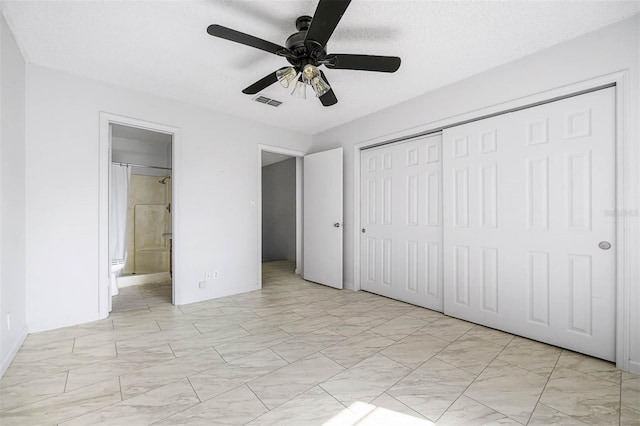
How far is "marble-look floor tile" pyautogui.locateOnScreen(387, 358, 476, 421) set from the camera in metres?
1.65

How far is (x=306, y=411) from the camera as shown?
1601mm

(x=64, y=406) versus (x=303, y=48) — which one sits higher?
(x=303, y=48)

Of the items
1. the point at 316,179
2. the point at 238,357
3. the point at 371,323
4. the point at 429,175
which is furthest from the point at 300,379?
the point at 316,179

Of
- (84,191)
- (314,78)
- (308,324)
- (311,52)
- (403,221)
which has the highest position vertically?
(311,52)

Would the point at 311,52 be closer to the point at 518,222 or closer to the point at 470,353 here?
the point at 518,222

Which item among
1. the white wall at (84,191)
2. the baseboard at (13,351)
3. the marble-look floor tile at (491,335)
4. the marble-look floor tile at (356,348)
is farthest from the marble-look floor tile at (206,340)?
the marble-look floor tile at (491,335)

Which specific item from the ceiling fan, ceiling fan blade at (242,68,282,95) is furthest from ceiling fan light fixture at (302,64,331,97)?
ceiling fan blade at (242,68,282,95)

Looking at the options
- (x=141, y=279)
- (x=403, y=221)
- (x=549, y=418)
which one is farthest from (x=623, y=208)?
(x=141, y=279)

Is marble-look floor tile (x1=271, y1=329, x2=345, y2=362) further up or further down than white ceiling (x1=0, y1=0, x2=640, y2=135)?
further down

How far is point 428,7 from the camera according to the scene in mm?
1910

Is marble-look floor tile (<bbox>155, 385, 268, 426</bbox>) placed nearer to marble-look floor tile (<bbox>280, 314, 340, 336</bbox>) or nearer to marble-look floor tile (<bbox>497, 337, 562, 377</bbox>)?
marble-look floor tile (<bbox>280, 314, 340, 336</bbox>)

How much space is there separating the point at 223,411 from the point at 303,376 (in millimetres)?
551

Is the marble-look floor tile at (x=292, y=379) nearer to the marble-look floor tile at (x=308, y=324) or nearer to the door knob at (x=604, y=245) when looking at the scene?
the marble-look floor tile at (x=308, y=324)

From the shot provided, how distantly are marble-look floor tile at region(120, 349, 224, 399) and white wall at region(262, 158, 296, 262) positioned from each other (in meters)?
4.65
